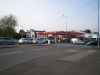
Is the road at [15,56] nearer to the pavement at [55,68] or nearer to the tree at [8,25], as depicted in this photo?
the pavement at [55,68]

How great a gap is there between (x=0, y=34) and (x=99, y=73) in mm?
70585

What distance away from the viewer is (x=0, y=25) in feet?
259

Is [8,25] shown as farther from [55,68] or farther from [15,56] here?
[55,68]

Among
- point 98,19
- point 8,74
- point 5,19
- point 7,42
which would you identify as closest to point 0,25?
point 5,19

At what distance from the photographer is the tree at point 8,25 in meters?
76.1

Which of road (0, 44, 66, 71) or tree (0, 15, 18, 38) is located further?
tree (0, 15, 18, 38)


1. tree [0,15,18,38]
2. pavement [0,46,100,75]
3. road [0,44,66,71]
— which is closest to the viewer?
pavement [0,46,100,75]

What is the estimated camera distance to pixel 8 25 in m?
78.6

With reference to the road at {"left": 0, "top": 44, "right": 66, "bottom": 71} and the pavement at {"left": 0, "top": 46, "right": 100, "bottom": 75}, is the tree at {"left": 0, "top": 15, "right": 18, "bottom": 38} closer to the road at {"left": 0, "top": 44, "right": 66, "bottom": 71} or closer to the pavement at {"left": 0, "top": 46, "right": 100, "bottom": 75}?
the road at {"left": 0, "top": 44, "right": 66, "bottom": 71}

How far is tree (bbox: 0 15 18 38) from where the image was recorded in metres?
76.1

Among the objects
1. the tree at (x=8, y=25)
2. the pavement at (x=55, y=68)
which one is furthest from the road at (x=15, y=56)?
the tree at (x=8, y=25)

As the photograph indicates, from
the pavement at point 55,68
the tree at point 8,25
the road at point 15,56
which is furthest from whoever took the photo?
the tree at point 8,25

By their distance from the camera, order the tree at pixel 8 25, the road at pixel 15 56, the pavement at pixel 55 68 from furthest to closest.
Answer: the tree at pixel 8 25 < the road at pixel 15 56 < the pavement at pixel 55 68

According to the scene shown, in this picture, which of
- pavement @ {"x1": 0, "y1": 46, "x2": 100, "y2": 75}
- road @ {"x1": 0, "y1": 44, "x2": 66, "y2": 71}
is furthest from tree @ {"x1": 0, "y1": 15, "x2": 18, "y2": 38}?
pavement @ {"x1": 0, "y1": 46, "x2": 100, "y2": 75}
